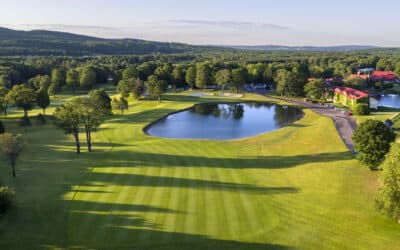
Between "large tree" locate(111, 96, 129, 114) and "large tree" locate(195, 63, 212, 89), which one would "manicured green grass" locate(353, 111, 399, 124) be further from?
"large tree" locate(195, 63, 212, 89)

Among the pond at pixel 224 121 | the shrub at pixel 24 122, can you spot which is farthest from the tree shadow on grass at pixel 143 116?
the shrub at pixel 24 122

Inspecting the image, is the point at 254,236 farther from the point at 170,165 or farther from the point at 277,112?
the point at 277,112

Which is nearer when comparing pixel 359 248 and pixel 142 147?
pixel 359 248

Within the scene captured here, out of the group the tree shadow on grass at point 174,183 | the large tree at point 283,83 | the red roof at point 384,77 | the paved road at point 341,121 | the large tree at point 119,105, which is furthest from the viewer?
the red roof at point 384,77

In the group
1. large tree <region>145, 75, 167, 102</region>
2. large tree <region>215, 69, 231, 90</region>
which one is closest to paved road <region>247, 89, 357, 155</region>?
large tree <region>215, 69, 231, 90</region>

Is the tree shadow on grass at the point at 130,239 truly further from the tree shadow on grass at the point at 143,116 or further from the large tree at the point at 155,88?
the large tree at the point at 155,88

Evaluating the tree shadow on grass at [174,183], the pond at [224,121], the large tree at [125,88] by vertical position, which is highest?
the large tree at [125,88]

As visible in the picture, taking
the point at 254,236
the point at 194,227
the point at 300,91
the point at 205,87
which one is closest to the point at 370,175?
the point at 254,236
